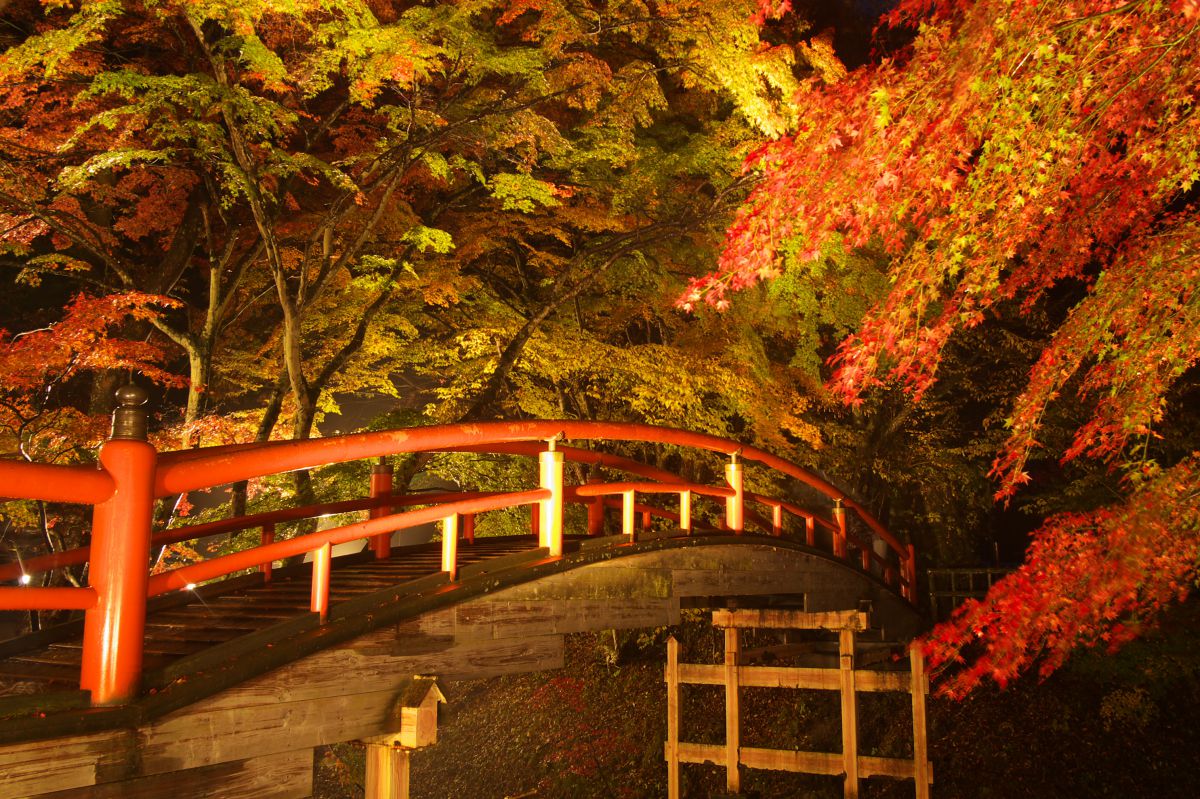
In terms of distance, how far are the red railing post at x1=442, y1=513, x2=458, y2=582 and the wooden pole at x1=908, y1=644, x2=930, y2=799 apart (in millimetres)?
4662

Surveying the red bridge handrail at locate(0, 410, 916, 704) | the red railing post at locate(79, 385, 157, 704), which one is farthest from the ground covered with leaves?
the red railing post at locate(79, 385, 157, 704)

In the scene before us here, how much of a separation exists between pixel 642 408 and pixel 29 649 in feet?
30.3

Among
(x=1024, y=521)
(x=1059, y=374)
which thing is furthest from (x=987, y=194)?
(x=1024, y=521)

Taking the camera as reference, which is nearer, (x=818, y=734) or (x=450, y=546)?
(x=450, y=546)

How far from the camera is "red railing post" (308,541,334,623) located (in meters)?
3.66

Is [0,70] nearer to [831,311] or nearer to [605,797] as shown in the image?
[831,311]

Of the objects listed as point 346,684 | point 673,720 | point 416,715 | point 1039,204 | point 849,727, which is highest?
point 1039,204

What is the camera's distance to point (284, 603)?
15.8ft

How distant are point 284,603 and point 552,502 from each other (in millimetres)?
1707

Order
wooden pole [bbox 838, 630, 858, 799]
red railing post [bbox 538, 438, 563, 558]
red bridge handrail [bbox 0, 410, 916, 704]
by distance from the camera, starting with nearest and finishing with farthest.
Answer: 1. red bridge handrail [bbox 0, 410, 916, 704]
2. red railing post [bbox 538, 438, 563, 558]
3. wooden pole [bbox 838, 630, 858, 799]

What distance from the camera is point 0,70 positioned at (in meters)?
7.79

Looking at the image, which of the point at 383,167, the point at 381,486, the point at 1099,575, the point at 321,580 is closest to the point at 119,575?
the point at 321,580

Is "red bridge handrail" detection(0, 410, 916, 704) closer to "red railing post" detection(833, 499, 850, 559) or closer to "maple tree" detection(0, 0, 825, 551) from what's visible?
"red railing post" detection(833, 499, 850, 559)

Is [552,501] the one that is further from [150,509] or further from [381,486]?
[150,509]
